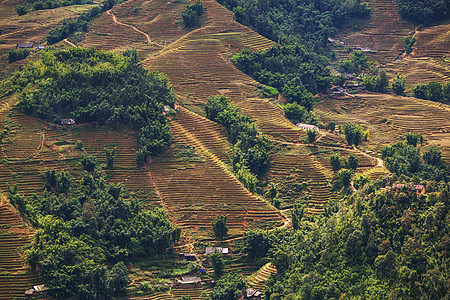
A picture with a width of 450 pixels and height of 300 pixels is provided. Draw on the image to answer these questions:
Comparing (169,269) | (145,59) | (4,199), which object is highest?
(145,59)

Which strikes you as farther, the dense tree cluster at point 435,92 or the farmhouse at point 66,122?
the dense tree cluster at point 435,92

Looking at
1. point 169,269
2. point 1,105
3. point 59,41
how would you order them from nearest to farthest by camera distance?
1. point 169,269
2. point 1,105
3. point 59,41

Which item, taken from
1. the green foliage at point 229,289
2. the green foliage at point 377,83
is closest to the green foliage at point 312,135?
the green foliage at point 377,83

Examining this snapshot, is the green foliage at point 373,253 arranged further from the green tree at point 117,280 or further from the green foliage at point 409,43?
the green foliage at point 409,43

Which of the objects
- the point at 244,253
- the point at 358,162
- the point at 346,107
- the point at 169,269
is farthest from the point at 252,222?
the point at 346,107

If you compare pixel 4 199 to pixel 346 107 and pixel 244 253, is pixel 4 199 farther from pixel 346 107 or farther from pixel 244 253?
pixel 346 107

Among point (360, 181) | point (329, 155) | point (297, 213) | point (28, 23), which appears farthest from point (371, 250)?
point (28, 23)
